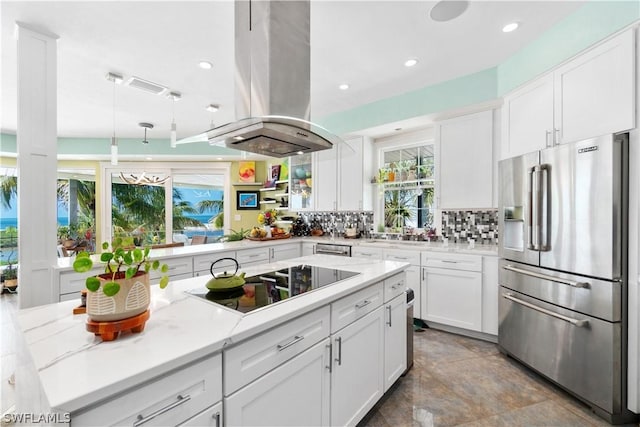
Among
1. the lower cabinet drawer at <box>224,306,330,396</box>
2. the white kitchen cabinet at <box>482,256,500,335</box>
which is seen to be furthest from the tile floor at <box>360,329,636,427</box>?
the lower cabinet drawer at <box>224,306,330,396</box>

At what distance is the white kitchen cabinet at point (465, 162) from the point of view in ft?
10.1

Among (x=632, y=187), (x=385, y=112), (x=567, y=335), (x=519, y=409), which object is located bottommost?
(x=519, y=409)

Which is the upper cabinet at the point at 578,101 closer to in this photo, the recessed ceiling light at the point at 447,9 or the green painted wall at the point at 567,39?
the green painted wall at the point at 567,39

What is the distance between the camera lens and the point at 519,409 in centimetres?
195

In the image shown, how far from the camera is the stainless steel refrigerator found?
1789 mm

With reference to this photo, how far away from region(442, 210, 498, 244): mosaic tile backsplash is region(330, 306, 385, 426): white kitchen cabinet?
6.91ft

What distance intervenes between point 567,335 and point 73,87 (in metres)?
5.00

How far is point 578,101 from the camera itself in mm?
2066

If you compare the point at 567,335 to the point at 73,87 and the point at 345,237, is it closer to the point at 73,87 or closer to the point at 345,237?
the point at 345,237

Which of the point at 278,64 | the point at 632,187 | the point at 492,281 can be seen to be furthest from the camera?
the point at 492,281

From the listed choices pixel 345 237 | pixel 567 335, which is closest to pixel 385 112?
pixel 345 237

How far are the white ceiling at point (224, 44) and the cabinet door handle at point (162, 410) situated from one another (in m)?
2.25

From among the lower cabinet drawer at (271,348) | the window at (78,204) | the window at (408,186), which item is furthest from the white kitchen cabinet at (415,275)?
the window at (78,204)

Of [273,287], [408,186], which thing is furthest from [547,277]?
[408,186]
